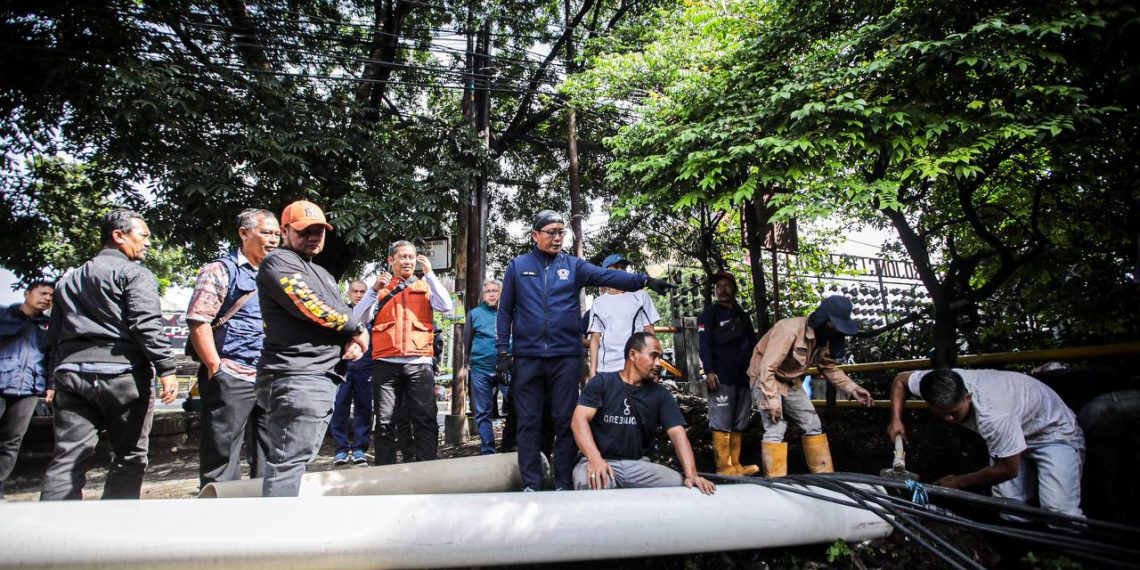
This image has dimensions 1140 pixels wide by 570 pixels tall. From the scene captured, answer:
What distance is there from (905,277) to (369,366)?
11309 millimetres

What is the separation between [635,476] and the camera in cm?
323

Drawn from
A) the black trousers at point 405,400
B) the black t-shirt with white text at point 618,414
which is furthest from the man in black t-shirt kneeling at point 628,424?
the black trousers at point 405,400

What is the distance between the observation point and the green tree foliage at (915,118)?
386 cm

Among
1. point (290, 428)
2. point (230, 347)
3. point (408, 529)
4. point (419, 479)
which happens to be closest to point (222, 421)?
point (230, 347)

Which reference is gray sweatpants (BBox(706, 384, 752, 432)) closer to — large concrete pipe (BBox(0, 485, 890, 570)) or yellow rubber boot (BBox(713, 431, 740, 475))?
yellow rubber boot (BBox(713, 431, 740, 475))

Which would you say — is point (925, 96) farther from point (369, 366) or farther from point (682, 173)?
point (369, 366)

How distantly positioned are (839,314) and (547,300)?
2102 mm

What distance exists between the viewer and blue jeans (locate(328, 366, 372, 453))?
18.8 ft

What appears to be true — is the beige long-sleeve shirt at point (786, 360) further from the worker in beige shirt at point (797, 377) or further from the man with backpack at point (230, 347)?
the man with backpack at point (230, 347)

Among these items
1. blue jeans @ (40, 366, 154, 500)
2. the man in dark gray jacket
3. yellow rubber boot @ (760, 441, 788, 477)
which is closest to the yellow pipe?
yellow rubber boot @ (760, 441, 788, 477)

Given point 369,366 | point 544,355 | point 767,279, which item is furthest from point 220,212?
point 767,279

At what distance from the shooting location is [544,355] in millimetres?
3711

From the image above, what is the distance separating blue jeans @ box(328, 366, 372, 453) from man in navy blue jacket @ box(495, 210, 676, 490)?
2428mm

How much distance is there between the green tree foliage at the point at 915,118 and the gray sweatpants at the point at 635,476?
2.12 m
